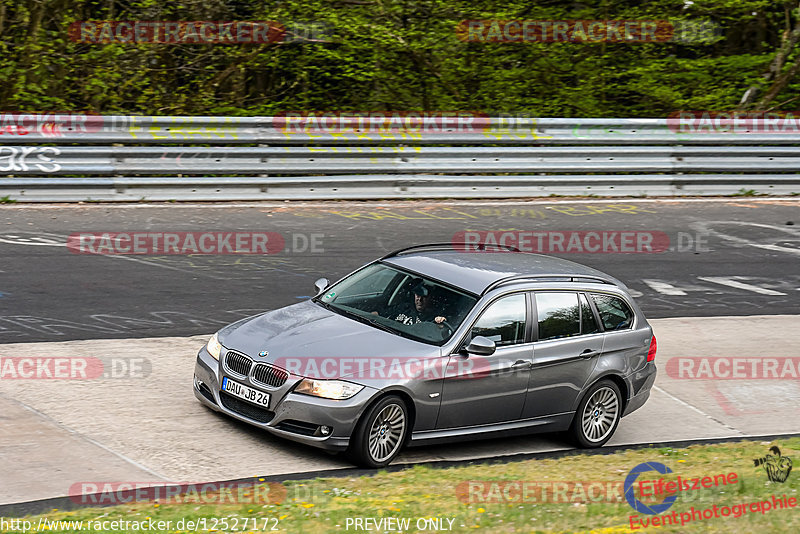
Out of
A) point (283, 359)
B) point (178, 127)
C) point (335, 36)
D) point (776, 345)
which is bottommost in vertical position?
point (776, 345)

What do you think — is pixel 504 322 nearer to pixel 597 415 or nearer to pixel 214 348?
pixel 597 415

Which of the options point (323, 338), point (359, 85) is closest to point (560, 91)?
point (359, 85)

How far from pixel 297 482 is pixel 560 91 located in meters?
16.1

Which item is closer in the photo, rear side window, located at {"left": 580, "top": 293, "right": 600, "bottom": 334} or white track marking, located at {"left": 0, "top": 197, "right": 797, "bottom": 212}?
rear side window, located at {"left": 580, "top": 293, "right": 600, "bottom": 334}

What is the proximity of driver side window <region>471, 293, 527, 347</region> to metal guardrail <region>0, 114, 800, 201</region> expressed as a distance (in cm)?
891

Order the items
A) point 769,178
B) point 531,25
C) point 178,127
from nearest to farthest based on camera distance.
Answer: point 178,127
point 769,178
point 531,25

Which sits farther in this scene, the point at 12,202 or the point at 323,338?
the point at 12,202

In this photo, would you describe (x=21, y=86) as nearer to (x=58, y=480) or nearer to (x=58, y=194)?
(x=58, y=194)

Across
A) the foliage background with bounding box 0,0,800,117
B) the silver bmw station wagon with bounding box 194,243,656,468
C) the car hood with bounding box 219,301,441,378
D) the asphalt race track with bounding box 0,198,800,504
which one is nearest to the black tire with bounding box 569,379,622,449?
the silver bmw station wagon with bounding box 194,243,656,468

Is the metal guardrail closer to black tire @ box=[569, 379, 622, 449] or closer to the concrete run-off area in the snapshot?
the concrete run-off area

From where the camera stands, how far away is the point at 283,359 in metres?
7.57

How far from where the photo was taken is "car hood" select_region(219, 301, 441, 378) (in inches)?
299

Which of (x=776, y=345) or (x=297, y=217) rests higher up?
(x=297, y=217)

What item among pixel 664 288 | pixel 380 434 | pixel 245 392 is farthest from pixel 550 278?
pixel 664 288
